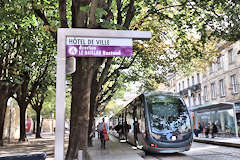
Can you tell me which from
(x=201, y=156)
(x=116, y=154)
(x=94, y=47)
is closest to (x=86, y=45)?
A: (x=94, y=47)

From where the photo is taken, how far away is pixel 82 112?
8.49 m

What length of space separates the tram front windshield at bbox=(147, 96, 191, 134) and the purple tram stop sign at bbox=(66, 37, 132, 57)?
7468 mm

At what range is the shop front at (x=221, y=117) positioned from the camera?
20.8m

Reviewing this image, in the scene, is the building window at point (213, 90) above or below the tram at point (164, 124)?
above

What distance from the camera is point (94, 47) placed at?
236 inches

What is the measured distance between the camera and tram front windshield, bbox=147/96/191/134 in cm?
1280

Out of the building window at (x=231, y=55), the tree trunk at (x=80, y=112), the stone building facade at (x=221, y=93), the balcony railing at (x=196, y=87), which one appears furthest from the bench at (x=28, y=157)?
the balcony railing at (x=196, y=87)

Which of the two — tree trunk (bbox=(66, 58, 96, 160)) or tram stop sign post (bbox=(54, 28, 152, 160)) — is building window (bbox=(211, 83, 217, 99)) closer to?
tree trunk (bbox=(66, 58, 96, 160))

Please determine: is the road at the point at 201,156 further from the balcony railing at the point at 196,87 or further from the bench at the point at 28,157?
the balcony railing at the point at 196,87

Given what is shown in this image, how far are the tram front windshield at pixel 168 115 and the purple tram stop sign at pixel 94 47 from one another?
24.5 feet

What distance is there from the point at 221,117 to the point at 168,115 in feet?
38.0

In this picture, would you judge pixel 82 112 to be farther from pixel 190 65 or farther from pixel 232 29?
pixel 190 65

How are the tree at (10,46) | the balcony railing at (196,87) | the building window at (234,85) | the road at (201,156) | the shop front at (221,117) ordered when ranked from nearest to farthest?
the tree at (10,46)
the road at (201,156)
the shop front at (221,117)
the building window at (234,85)
the balcony railing at (196,87)

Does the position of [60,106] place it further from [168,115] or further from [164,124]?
[168,115]
